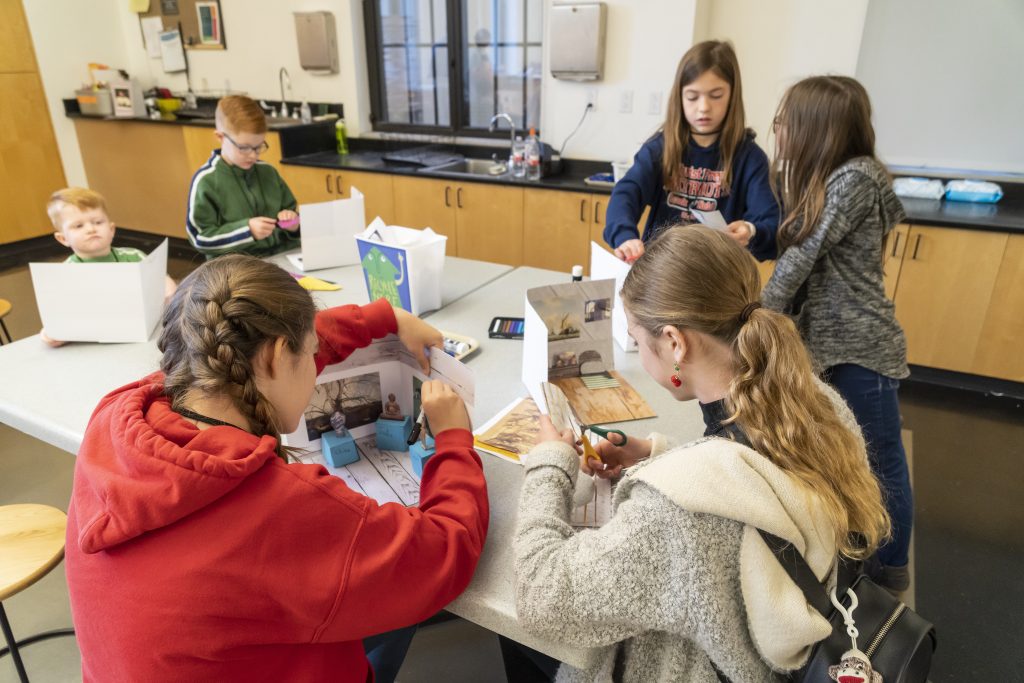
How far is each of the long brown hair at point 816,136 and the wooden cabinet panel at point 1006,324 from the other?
1.51 m

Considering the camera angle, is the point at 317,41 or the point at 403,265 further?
the point at 317,41

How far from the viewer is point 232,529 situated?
0.71 m

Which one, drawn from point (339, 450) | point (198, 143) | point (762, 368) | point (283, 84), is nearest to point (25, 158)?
point (198, 143)

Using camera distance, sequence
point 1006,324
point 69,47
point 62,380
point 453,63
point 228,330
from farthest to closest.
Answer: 1. point 69,47
2. point 453,63
3. point 1006,324
4. point 62,380
5. point 228,330

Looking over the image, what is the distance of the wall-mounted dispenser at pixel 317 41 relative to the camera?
4199mm

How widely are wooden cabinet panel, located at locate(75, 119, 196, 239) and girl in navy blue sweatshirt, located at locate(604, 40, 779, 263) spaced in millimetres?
3890

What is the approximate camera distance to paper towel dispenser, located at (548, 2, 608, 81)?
3.31 meters

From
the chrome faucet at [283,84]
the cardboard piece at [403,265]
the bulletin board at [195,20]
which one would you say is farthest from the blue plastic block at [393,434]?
the bulletin board at [195,20]

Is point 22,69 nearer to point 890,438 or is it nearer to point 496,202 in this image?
point 496,202

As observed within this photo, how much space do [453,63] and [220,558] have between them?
3876mm

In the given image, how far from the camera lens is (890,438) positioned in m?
1.67

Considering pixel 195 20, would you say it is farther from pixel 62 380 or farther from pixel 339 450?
pixel 339 450

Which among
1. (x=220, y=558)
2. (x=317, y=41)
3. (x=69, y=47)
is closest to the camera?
(x=220, y=558)

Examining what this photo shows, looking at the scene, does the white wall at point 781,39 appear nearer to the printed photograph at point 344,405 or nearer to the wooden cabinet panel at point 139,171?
the printed photograph at point 344,405
